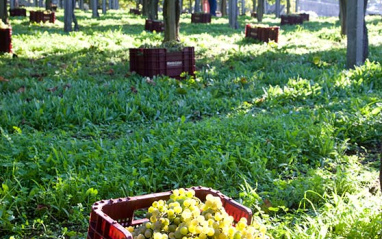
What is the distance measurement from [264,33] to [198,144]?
40.9ft

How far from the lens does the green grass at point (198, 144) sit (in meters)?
4.09

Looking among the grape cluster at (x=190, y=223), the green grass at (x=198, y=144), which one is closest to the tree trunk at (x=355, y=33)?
the green grass at (x=198, y=144)

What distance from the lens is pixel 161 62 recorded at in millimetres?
10211

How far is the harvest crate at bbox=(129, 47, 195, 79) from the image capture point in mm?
10156

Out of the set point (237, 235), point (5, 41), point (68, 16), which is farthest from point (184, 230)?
point (68, 16)

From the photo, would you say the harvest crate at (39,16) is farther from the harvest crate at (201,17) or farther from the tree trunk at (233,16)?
the harvest crate at (201,17)

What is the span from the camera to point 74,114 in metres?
6.96

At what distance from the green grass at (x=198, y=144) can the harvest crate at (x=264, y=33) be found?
6255 mm

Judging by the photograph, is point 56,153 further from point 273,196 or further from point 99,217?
point 99,217

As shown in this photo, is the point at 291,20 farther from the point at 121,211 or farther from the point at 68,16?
the point at 121,211

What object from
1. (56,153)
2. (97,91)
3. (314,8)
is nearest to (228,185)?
(56,153)

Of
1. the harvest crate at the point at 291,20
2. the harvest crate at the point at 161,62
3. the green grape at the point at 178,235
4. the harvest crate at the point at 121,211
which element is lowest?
the harvest crate at the point at 121,211

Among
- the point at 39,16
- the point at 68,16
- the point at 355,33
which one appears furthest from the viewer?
the point at 39,16

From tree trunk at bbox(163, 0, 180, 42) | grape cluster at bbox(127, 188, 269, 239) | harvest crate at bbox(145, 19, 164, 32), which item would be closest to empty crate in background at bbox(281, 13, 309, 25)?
harvest crate at bbox(145, 19, 164, 32)
